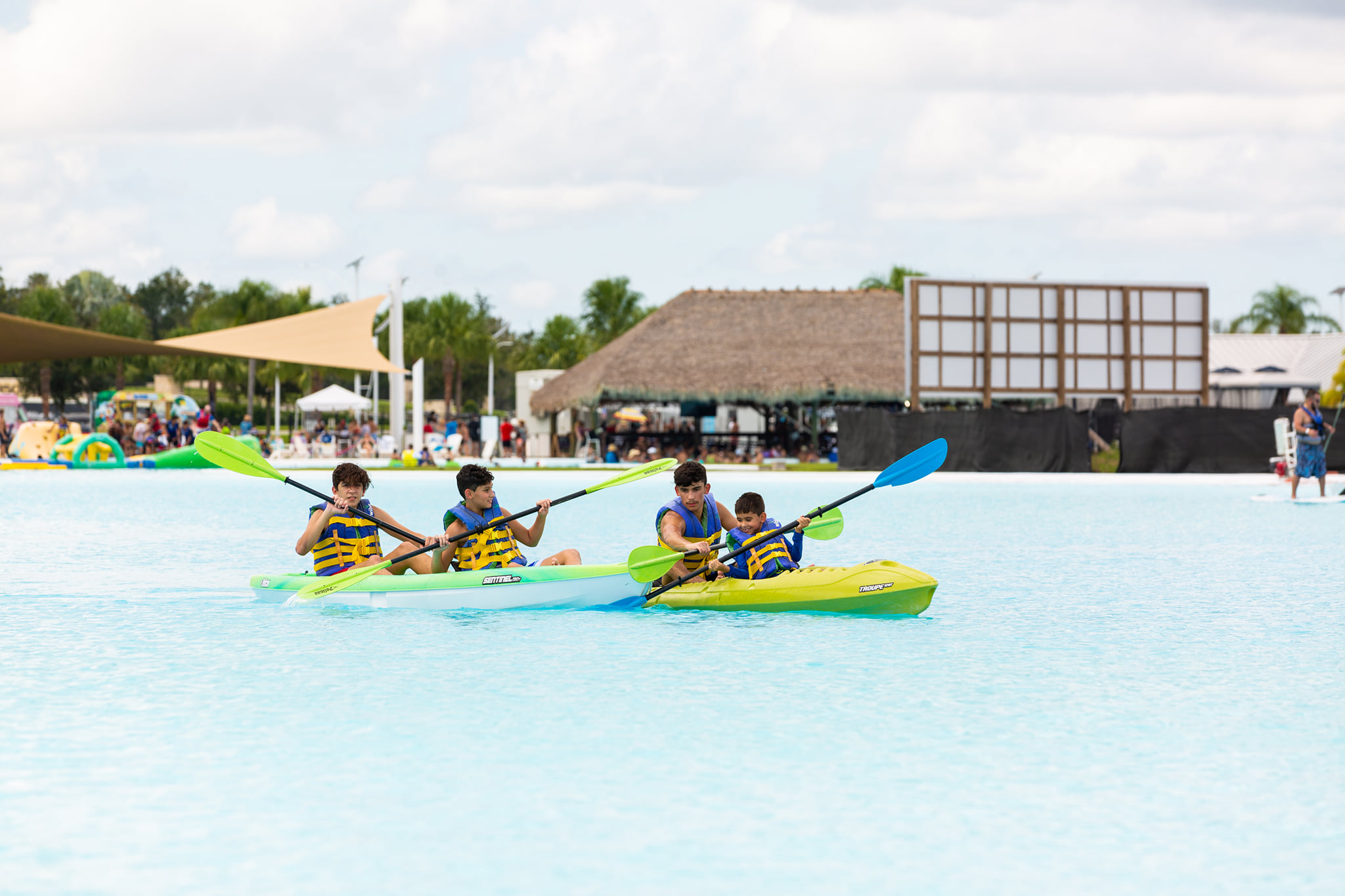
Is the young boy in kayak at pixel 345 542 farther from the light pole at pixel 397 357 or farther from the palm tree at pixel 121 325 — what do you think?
the palm tree at pixel 121 325

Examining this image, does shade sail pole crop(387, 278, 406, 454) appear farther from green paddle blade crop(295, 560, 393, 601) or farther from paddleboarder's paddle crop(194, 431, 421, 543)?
green paddle blade crop(295, 560, 393, 601)

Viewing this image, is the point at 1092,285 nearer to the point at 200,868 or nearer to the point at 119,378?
the point at 200,868

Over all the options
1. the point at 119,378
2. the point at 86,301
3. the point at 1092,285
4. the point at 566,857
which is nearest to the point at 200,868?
the point at 566,857

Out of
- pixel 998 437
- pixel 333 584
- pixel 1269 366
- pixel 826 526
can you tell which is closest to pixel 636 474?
pixel 826 526

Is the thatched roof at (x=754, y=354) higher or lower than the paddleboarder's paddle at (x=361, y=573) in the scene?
higher

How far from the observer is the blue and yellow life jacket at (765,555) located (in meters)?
9.71

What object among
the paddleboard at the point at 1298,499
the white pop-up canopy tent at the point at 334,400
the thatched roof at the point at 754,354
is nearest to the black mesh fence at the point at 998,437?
the thatched roof at the point at 754,354

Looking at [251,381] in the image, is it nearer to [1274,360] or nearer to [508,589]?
[1274,360]

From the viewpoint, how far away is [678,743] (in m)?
5.94

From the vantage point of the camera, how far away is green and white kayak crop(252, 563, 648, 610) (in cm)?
944

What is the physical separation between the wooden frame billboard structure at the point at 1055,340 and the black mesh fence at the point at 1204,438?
3.21 m

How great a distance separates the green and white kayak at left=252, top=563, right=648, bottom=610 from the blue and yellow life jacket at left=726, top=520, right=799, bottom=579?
740 millimetres

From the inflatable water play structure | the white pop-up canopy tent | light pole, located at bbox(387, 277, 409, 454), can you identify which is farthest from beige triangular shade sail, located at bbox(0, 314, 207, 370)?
the white pop-up canopy tent

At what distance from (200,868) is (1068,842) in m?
2.77
